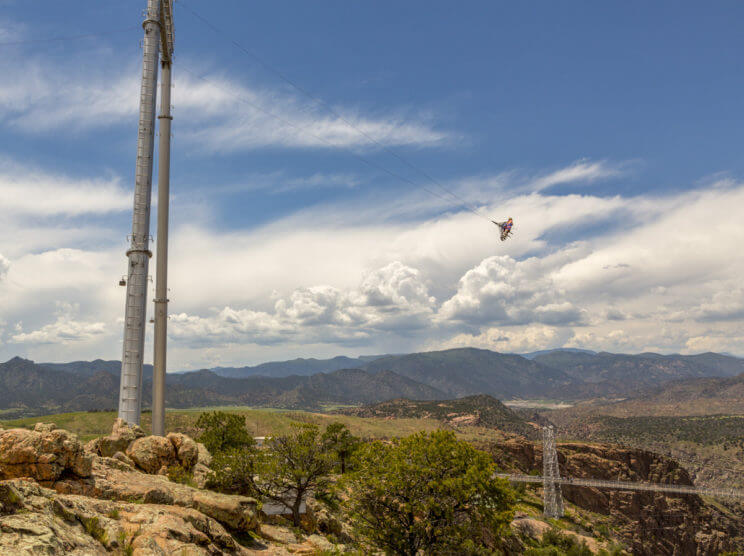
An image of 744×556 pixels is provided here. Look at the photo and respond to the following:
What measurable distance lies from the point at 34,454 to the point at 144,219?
73.8 ft

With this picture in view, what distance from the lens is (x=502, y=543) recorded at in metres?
49.6

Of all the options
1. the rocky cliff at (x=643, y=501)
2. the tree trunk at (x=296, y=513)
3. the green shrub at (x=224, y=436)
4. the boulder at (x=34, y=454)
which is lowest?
the rocky cliff at (x=643, y=501)

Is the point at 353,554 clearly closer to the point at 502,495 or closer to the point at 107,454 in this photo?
the point at 502,495

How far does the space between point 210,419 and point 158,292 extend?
2776 cm

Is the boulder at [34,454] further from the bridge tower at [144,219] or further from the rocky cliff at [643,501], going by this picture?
the rocky cliff at [643,501]


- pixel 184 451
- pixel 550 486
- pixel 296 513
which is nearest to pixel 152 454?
pixel 184 451

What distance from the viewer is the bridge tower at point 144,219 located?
36.4 metres

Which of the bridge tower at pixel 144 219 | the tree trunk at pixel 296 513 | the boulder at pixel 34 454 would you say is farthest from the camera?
the bridge tower at pixel 144 219

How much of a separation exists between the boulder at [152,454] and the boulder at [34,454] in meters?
9.64

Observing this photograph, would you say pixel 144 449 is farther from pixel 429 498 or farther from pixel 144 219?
pixel 429 498

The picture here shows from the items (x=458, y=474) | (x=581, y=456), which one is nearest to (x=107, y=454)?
(x=458, y=474)

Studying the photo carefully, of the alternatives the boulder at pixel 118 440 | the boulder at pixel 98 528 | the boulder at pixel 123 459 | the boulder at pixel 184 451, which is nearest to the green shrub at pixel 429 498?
the boulder at pixel 184 451

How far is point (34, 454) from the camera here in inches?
776

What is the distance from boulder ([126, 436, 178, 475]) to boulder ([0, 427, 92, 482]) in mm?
9641
